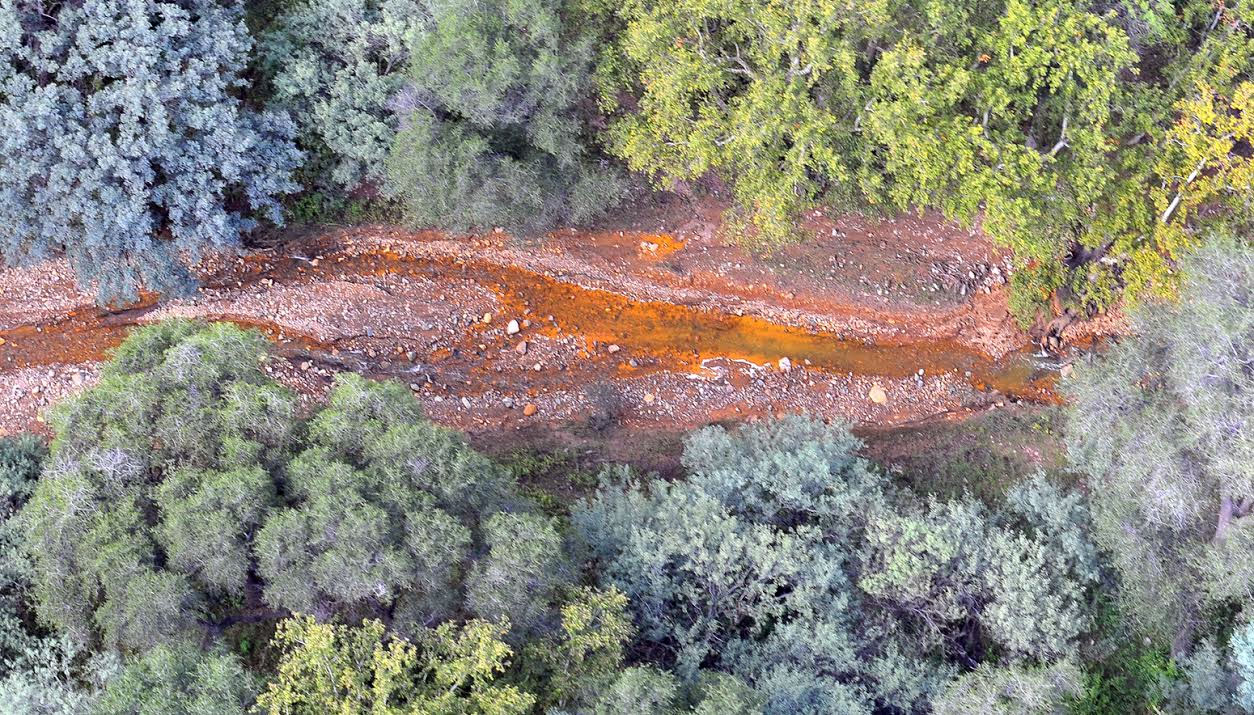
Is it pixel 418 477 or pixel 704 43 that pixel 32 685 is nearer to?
pixel 418 477

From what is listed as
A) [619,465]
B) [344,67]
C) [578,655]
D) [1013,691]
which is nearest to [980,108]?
[619,465]

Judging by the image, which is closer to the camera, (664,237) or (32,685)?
(32,685)

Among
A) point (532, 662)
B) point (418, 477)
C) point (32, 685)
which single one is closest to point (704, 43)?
point (418, 477)

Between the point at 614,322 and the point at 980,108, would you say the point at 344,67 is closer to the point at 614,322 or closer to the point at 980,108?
the point at 614,322

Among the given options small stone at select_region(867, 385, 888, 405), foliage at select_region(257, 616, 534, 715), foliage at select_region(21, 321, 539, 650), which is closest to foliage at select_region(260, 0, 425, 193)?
foliage at select_region(21, 321, 539, 650)

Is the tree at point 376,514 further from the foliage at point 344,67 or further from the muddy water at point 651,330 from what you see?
the foliage at point 344,67
